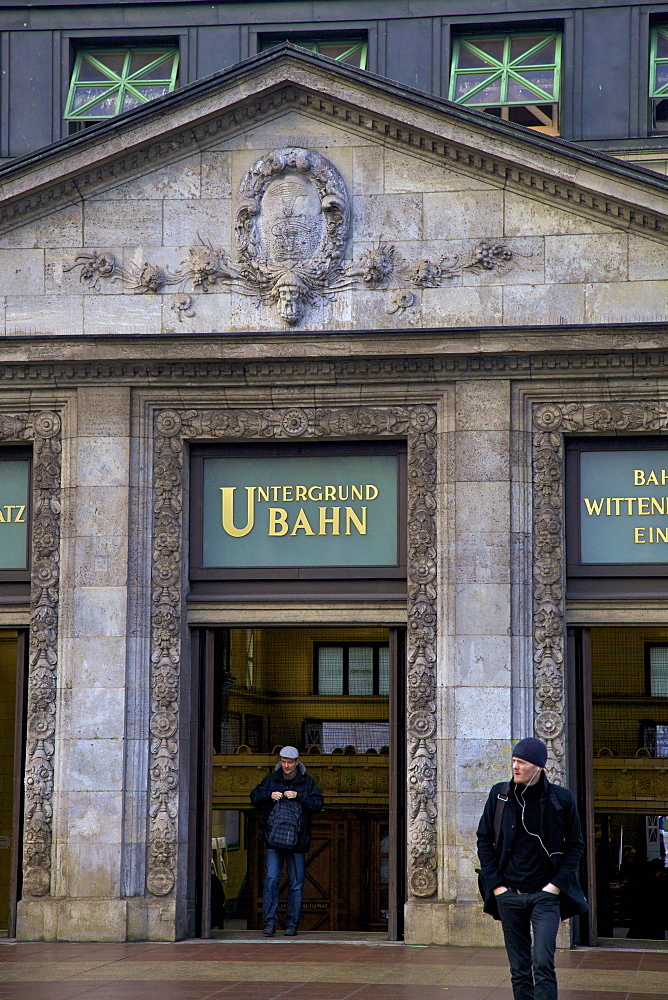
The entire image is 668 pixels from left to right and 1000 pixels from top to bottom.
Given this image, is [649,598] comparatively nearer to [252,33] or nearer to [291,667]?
[291,667]

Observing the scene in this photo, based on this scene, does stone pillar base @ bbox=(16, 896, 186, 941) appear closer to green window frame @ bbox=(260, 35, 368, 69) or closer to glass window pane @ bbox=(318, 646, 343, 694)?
glass window pane @ bbox=(318, 646, 343, 694)

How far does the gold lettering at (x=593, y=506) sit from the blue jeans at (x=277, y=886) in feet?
14.9

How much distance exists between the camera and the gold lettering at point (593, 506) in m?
14.3

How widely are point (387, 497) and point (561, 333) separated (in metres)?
2.40

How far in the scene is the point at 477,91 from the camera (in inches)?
723

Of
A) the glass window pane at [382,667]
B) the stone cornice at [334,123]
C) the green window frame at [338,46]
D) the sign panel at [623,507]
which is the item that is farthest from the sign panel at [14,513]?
the green window frame at [338,46]

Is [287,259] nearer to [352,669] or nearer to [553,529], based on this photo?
[553,529]

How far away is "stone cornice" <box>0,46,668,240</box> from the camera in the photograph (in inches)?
548

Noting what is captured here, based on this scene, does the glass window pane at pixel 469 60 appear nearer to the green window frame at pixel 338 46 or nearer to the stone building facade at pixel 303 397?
the green window frame at pixel 338 46

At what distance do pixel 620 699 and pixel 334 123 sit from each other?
29.2 feet

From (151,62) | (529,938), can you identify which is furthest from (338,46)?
(529,938)

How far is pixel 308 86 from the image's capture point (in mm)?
14453

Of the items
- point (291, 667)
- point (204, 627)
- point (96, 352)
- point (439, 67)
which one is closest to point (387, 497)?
point (204, 627)

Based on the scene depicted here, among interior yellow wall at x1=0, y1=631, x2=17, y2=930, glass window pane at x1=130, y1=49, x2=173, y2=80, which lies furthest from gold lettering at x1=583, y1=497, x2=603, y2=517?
glass window pane at x1=130, y1=49, x2=173, y2=80
